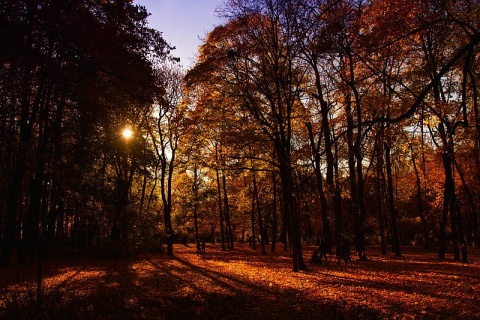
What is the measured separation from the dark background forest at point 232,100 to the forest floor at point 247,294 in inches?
60.3

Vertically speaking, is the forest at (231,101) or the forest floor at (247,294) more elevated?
the forest at (231,101)

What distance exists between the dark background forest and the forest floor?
5.03 feet

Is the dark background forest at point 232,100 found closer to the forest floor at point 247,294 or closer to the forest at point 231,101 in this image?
the forest at point 231,101

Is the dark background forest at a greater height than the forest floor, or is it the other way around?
the dark background forest

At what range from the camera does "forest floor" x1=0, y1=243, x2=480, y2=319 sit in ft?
25.6

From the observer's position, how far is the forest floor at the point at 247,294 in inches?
308

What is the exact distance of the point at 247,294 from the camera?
1050 cm

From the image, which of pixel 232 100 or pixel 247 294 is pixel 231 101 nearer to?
pixel 232 100

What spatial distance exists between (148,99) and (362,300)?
7922 mm

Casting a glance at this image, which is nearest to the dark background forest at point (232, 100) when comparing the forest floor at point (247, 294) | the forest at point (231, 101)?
the forest at point (231, 101)

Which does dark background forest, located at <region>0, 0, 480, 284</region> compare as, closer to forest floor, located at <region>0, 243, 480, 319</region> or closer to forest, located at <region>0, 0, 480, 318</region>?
forest, located at <region>0, 0, 480, 318</region>

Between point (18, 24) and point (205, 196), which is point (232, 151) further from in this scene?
point (205, 196)

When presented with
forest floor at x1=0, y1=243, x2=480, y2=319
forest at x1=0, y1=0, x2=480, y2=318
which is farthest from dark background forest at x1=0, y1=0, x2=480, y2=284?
forest floor at x1=0, y1=243, x2=480, y2=319

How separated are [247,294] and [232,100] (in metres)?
8.61
